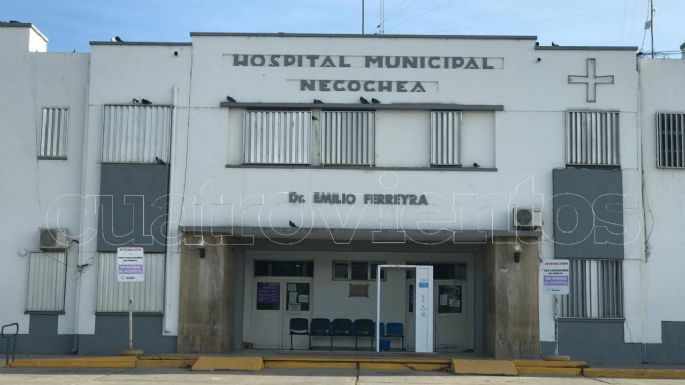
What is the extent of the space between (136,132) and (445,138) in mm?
7809

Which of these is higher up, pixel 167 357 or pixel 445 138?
pixel 445 138

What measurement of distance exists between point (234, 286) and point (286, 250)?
5.89 ft

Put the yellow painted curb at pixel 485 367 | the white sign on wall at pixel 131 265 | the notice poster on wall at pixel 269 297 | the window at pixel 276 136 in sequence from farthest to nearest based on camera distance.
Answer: the notice poster on wall at pixel 269 297 → the window at pixel 276 136 → the white sign on wall at pixel 131 265 → the yellow painted curb at pixel 485 367

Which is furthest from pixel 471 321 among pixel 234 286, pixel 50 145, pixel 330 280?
pixel 50 145

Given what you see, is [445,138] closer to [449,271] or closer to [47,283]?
[449,271]

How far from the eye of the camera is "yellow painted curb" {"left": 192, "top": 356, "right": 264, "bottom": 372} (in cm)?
1923

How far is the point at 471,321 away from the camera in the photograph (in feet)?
78.8

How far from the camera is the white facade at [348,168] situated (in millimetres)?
22016

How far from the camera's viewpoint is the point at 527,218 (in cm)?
2156

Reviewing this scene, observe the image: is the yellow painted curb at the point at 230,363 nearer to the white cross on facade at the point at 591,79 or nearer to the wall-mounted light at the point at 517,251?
the wall-mounted light at the point at 517,251

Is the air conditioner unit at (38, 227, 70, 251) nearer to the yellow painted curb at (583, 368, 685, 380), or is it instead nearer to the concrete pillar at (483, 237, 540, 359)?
the concrete pillar at (483, 237, 540, 359)

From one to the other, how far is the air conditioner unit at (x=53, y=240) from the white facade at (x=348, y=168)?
0.24 meters

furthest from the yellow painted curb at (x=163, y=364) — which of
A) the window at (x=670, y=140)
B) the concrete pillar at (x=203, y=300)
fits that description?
the window at (x=670, y=140)

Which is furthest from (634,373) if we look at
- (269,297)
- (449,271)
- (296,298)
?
(269,297)
